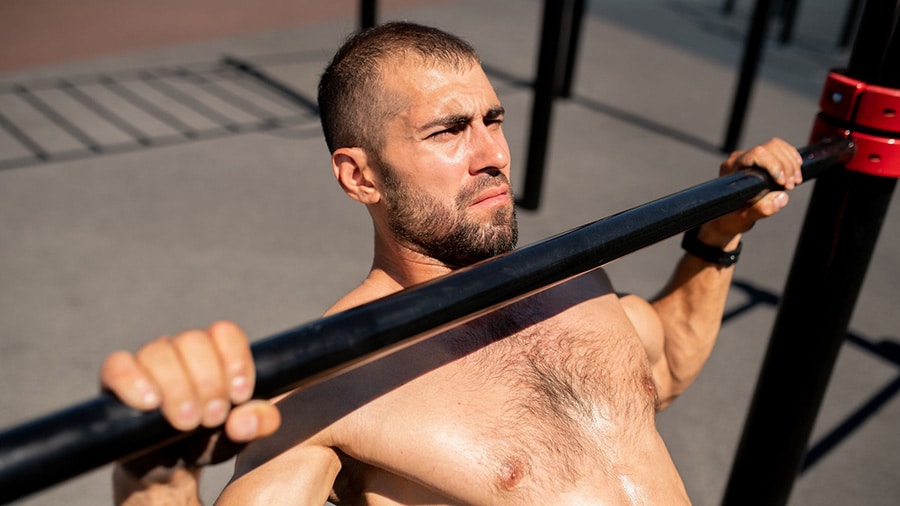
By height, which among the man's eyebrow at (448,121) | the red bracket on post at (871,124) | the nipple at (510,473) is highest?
the red bracket on post at (871,124)

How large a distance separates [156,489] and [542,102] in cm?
338

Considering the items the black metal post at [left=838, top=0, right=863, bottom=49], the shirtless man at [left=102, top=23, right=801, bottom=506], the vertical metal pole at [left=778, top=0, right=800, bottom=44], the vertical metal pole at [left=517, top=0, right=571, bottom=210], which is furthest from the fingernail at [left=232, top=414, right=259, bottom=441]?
the vertical metal pole at [left=778, top=0, right=800, bottom=44]

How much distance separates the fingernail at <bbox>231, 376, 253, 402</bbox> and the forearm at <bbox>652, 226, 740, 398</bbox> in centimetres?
105

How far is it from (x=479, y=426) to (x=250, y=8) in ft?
23.2

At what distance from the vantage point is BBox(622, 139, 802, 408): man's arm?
1.46 m

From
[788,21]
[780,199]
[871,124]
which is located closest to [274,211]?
[780,199]

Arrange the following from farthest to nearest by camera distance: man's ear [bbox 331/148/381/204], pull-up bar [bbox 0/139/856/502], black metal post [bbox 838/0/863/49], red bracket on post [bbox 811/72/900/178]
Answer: black metal post [bbox 838/0/863/49]
man's ear [bbox 331/148/381/204]
red bracket on post [bbox 811/72/900/178]
pull-up bar [bbox 0/139/856/502]

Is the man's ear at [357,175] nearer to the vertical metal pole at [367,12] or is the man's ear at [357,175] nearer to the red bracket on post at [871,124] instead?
the red bracket on post at [871,124]

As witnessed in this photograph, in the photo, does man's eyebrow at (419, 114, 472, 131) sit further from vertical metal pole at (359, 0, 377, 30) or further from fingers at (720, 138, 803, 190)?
vertical metal pole at (359, 0, 377, 30)

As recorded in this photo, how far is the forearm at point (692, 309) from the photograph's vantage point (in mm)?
1477

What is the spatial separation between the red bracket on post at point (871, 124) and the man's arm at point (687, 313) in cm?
21

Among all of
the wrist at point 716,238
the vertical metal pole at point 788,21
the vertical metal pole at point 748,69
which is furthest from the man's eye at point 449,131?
the vertical metal pole at point 788,21

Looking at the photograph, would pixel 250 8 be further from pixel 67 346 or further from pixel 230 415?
pixel 230 415

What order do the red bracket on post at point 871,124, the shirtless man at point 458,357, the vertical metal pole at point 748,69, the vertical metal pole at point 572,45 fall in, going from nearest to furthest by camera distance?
the shirtless man at point 458,357 < the red bracket on post at point 871,124 < the vertical metal pole at point 748,69 < the vertical metal pole at point 572,45
